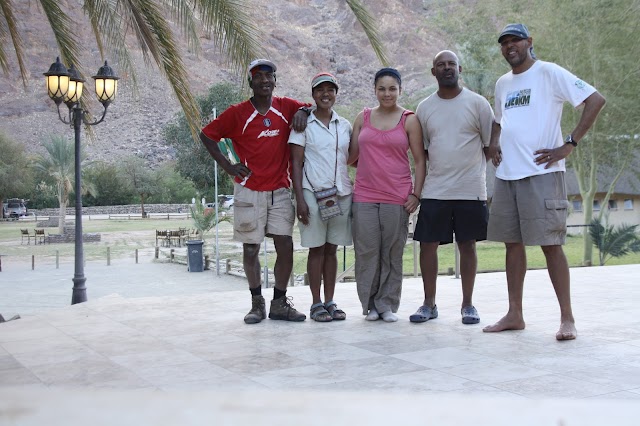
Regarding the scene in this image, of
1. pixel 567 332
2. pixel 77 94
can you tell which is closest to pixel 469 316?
pixel 567 332

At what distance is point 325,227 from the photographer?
5.27m

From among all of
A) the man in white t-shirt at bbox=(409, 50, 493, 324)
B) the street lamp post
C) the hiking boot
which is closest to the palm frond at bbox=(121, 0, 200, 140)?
the hiking boot

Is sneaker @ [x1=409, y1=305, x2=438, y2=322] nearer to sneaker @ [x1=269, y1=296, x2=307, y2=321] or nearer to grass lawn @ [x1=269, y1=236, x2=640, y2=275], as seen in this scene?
sneaker @ [x1=269, y1=296, x2=307, y2=321]

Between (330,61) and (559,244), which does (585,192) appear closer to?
(559,244)

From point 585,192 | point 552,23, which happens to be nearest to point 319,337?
point 552,23

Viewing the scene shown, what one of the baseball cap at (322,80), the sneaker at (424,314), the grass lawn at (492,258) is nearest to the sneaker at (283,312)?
the sneaker at (424,314)

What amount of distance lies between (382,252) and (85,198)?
267 ft

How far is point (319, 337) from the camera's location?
468 cm

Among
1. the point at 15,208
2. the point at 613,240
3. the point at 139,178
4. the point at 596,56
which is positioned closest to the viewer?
the point at 613,240

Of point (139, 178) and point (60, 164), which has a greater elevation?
point (60, 164)

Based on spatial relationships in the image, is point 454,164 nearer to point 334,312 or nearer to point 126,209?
point 334,312

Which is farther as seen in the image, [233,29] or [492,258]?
[492,258]

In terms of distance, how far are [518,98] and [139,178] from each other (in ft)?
251

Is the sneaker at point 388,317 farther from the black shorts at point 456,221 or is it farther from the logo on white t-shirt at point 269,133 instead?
the logo on white t-shirt at point 269,133
